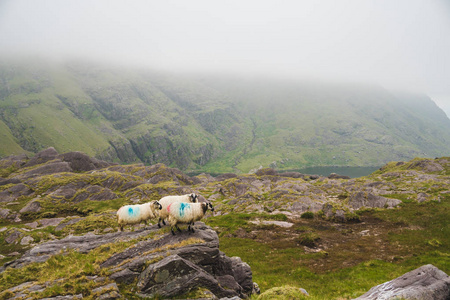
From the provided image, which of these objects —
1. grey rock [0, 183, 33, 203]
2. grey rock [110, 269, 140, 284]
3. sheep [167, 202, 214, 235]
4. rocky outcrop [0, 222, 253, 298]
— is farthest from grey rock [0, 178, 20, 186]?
grey rock [110, 269, 140, 284]

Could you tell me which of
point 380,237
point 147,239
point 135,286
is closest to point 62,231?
point 147,239

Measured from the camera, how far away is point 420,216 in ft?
134

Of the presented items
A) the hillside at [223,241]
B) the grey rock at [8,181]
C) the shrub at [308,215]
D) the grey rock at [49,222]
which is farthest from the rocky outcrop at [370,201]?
the grey rock at [8,181]

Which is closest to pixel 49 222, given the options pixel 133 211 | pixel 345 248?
pixel 133 211

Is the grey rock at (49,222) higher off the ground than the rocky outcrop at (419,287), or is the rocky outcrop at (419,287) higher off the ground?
the rocky outcrop at (419,287)

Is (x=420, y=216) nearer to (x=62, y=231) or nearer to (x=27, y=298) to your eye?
(x=27, y=298)

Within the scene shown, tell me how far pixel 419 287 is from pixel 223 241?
31.2 metres

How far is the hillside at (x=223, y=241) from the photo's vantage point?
1321 cm

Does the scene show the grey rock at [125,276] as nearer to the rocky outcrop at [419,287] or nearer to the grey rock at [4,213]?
the rocky outcrop at [419,287]

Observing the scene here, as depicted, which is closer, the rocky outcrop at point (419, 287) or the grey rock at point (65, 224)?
the rocky outcrop at point (419, 287)

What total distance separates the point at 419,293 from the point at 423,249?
25282 millimetres

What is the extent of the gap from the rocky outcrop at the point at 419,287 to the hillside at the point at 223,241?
4625mm

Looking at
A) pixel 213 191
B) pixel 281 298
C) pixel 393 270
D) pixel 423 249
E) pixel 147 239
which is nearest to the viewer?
pixel 281 298

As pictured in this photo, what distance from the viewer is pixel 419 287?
37.0 feet
